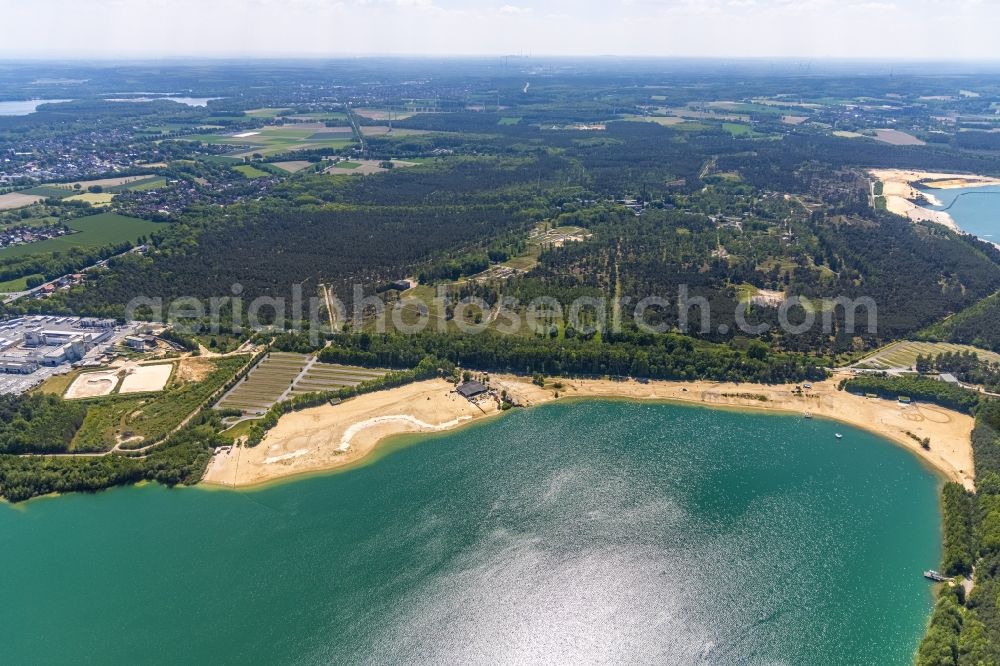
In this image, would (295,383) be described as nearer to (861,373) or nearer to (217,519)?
(217,519)

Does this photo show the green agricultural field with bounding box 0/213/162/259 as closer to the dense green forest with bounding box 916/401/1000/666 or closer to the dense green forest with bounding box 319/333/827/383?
the dense green forest with bounding box 319/333/827/383

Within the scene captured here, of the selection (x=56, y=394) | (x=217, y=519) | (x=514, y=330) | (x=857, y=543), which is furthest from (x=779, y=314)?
(x=56, y=394)

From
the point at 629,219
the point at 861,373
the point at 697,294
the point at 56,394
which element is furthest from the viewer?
the point at 629,219

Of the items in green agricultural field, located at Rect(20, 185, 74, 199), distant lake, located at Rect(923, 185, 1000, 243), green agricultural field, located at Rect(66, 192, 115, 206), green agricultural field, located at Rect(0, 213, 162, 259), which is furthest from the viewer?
green agricultural field, located at Rect(20, 185, 74, 199)

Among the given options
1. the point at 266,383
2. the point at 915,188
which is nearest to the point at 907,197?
the point at 915,188

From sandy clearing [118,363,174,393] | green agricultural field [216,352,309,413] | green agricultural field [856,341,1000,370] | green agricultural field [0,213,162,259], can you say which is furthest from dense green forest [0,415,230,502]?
green agricultural field [856,341,1000,370]
